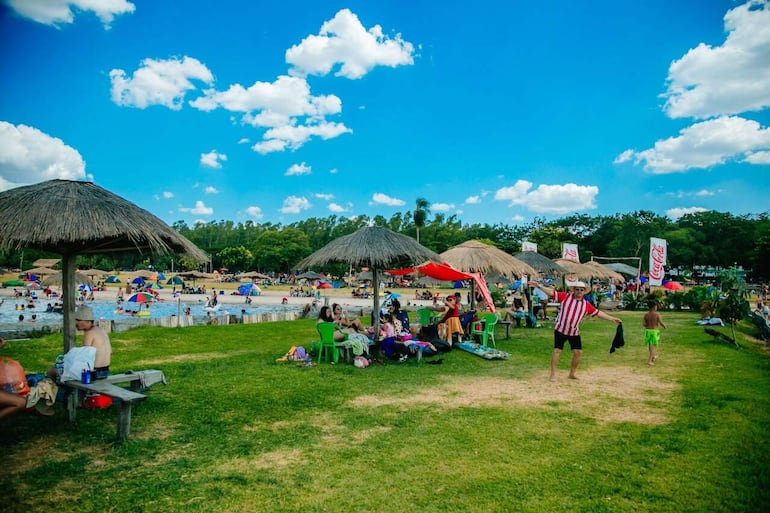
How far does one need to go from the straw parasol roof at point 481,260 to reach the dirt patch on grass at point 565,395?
5.77 metres

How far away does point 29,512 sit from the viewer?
346 cm

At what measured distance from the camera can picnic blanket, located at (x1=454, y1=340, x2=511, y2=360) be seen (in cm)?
1001

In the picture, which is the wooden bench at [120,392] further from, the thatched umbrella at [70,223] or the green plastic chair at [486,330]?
the green plastic chair at [486,330]

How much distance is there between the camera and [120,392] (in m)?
5.08

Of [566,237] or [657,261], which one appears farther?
[566,237]

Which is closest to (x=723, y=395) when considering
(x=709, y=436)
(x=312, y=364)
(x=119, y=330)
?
(x=709, y=436)

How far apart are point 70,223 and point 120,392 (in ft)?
7.51

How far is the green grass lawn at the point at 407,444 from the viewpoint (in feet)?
12.2

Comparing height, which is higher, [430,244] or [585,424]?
[430,244]

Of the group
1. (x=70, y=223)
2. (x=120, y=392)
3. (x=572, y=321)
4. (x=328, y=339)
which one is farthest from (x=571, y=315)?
(x=70, y=223)

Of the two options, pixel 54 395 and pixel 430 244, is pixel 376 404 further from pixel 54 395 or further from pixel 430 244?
pixel 430 244

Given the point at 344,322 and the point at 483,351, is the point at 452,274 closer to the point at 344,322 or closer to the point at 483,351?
the point at 483,351

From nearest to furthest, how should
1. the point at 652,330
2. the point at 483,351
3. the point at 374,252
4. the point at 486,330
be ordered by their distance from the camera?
the point at 652,330
the point at 374,252
the point at 483,351
the point at 486,330

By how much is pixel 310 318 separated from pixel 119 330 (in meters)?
7.02
